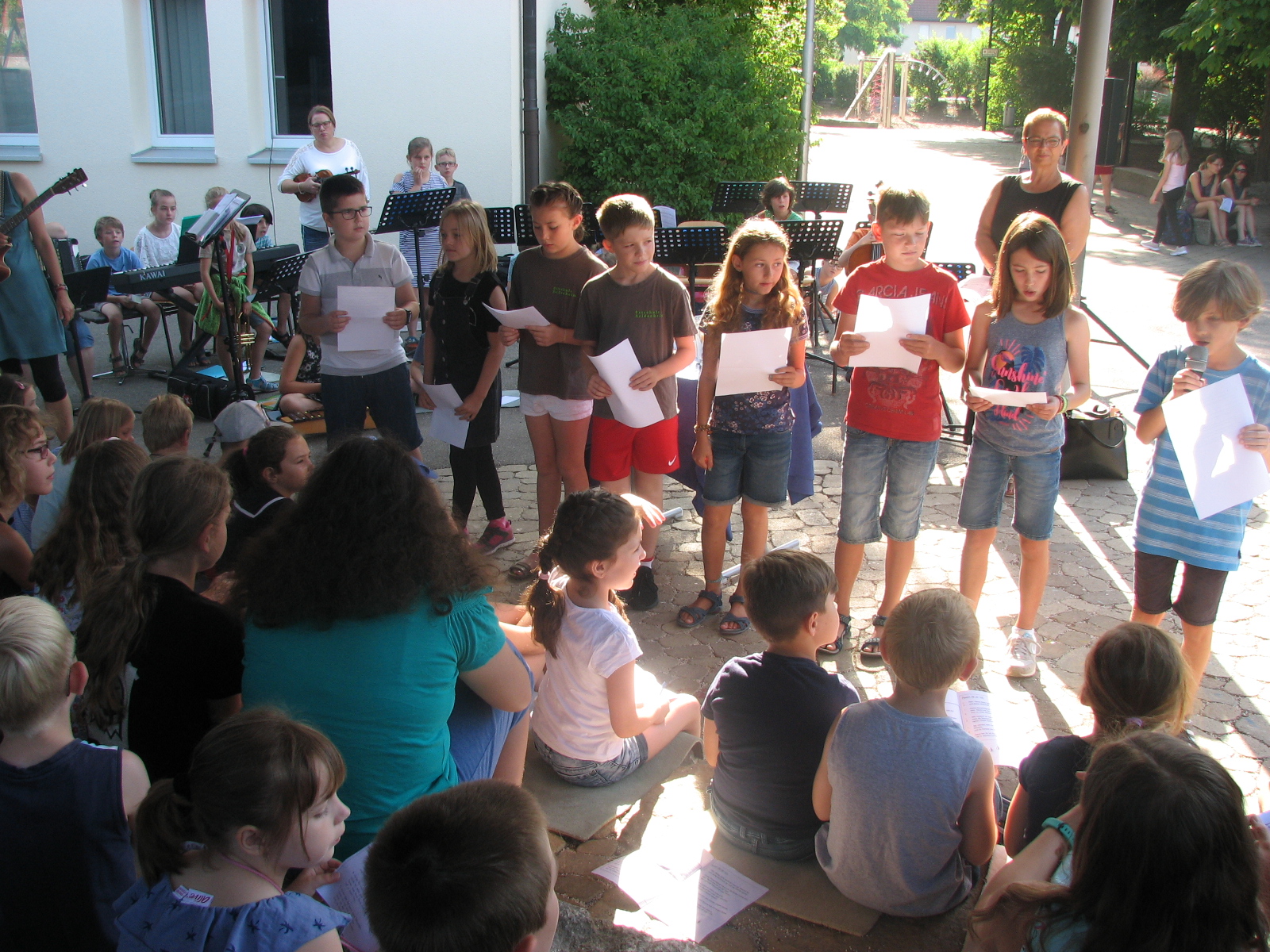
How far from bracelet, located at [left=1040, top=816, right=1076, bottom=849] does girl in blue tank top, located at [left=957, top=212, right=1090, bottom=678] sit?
5.59 ft

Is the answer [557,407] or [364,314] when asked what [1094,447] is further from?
[364,314]

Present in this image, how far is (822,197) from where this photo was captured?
10.9m

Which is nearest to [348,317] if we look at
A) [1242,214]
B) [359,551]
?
[359,551]

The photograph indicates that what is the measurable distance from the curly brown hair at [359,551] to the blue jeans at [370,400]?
2.47 m

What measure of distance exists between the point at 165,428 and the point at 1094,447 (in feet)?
15.7

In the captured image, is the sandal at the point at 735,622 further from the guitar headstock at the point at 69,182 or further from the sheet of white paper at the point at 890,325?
the guitar headstock at the point at 69,182

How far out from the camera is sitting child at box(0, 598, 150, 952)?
1.84 meters

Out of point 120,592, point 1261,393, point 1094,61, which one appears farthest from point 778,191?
point 120,592

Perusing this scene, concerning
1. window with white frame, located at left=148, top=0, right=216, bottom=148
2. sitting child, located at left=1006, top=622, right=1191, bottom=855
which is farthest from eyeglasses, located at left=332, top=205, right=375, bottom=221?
window with white frame, located at left=148, top=0, right=216, bottom=148

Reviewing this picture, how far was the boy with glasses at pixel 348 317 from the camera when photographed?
4.57m

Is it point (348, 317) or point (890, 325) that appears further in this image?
point (348, 317)

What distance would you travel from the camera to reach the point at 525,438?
22.0 ft

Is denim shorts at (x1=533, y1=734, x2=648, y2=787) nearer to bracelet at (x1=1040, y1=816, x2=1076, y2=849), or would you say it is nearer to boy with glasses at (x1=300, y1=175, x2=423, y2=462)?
bracelet at (x1=1040, y1=816, x2=1076, y2=849)

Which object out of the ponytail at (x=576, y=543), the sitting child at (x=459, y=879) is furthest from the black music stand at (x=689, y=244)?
the sitting child at (x=459, y=879)
